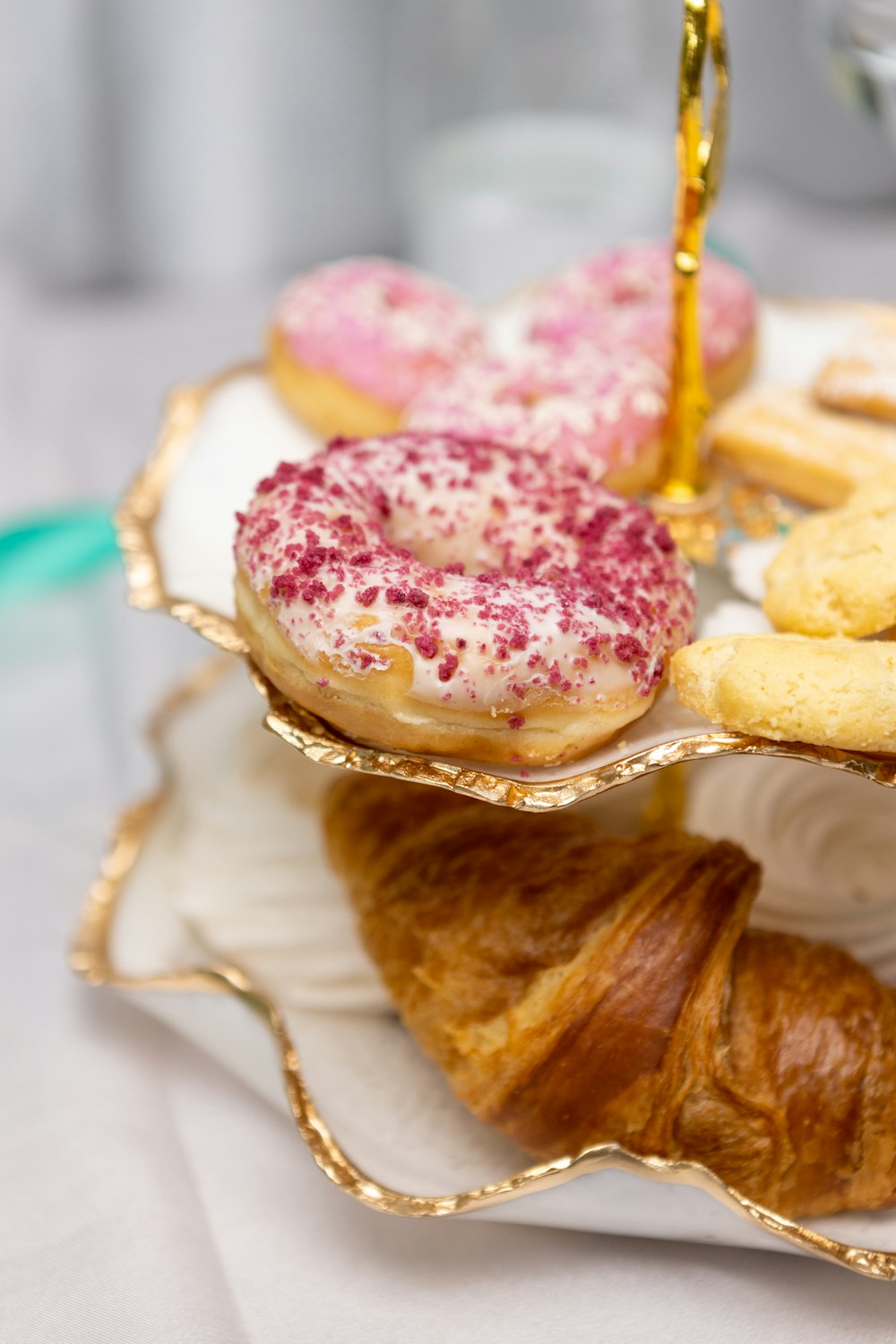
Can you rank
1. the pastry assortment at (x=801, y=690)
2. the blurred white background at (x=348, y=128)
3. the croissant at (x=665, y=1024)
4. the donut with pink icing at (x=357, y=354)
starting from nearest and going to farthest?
1. the pastry assortment at (x=801, y=690)
2. the croissant at (x=665, y=1024)
3. the donut with pink icing at (x=357, y=354)
4. the blurred white background at (x=348, y=128)

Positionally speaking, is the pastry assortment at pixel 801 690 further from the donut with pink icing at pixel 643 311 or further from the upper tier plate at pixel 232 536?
the donut with pink icing at pixel 643 311

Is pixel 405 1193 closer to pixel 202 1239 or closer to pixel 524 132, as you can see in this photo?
pixel 202 1239

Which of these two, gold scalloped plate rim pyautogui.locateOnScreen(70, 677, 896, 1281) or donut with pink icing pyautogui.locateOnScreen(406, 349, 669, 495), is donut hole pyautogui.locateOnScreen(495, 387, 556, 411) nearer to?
donut with pink icing pyautogui.locateOnScreen(406, 349, 669, 495)

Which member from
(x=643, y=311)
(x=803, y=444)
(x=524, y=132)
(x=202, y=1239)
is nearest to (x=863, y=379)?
(x=803, y=444)

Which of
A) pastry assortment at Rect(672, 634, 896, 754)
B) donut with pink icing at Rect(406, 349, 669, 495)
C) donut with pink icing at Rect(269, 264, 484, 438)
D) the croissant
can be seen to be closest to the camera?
pastry assortment at Rect(672, 634, 896, 754)

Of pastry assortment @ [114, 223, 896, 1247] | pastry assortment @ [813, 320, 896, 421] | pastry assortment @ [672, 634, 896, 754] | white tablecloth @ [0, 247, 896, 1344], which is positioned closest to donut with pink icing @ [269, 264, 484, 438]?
pastry assortment @ [114, 223, 896, 1247]

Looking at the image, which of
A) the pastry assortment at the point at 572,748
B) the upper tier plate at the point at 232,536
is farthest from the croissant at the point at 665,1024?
the upper tier plate at the point at 232,536
